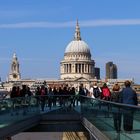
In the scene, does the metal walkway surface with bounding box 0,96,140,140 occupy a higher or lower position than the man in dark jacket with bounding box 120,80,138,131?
lower

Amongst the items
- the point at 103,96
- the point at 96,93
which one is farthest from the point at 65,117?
the point at 103,96

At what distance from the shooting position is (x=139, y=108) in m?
11.4

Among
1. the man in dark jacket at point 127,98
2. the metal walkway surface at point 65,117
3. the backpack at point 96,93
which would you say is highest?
the backpack at point 96,93

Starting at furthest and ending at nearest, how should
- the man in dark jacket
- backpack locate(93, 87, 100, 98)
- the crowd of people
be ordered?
backpack locate(93, 87, 100, 98), the crowd of people, the man in dark jacket

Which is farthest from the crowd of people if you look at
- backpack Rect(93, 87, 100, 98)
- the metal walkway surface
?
the metal walkway surface

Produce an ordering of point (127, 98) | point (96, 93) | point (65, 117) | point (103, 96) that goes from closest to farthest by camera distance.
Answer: point (127, 98)
point (103, 96)
point (96, 93)
point (65, 117)

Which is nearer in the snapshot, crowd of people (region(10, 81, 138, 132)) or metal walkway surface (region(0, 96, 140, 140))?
crowd of people (region(10, 81, 138, 132))

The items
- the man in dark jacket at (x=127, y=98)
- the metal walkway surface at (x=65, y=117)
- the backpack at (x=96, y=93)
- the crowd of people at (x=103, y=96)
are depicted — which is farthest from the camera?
the backpack at (x=96, y=93)

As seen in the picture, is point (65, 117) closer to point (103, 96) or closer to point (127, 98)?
point (103, 96)

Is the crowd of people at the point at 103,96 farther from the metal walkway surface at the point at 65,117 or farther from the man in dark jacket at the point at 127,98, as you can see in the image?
the metal walkway surface at the point at 65,117

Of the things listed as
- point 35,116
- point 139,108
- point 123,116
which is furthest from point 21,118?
point 139,108

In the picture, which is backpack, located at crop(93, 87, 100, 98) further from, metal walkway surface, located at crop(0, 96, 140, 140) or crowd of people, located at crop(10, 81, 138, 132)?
metal walkway surface, located at crop(0, 96, 140, 140)

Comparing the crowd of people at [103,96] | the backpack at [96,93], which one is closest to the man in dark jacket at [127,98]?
the crowd of people at [103,96]

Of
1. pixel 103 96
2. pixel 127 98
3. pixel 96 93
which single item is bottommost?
pixel 127 98
